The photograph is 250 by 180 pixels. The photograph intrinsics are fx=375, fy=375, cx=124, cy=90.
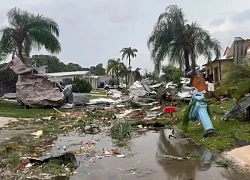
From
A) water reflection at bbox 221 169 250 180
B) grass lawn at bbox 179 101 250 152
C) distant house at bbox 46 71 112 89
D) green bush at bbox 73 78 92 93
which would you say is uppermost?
distant house at bbox 46 71 112 89

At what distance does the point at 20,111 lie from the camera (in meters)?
24.0

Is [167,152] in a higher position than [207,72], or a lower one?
lower

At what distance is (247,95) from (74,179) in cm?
628

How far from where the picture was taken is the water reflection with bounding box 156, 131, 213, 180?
262 inches

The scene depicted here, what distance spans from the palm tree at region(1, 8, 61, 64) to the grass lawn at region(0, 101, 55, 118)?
5534 millimetres

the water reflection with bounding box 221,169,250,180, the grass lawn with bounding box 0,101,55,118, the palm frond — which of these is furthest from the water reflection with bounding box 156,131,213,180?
the palm frond

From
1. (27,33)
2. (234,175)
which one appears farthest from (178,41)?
(234,175)

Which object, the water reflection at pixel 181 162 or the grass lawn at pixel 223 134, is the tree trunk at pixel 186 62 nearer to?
the grass lawn at pixel 223 134

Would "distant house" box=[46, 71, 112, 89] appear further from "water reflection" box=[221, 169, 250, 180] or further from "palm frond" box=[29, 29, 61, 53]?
"water reflection" box=[221, 169, 250, 180]

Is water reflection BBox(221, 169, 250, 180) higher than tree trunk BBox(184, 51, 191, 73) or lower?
lower

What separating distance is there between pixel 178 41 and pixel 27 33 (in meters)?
13.9

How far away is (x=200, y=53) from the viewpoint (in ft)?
116

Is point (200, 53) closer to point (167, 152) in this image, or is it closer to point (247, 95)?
point (247, 95)

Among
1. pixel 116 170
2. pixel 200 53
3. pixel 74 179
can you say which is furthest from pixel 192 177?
pixel 200 53
